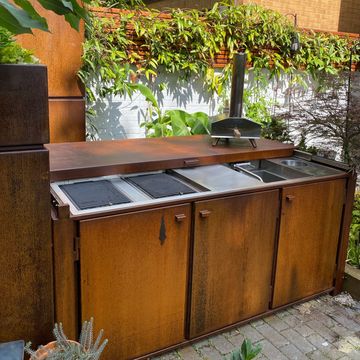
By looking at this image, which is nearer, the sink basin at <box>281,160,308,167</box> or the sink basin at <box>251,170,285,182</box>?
the sink basin at <box>251,170,285,182</box>

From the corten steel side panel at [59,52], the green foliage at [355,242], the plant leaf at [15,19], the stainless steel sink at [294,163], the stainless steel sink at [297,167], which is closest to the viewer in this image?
the plant leaf at [15,19]

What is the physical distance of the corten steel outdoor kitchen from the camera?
2141 millimetres

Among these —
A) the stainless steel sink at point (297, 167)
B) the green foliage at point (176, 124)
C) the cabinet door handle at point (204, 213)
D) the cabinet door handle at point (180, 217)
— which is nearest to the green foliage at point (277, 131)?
the green foliage at point (176, 124)

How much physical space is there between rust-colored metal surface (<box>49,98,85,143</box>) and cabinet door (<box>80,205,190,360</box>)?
2.12 meters

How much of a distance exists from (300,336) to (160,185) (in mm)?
1417

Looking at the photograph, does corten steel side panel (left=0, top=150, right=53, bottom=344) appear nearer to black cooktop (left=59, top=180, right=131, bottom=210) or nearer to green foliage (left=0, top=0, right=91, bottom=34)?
black cooktop (left=59, top=180, right=131, bottom=210)

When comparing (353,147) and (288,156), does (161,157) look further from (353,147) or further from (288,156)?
(353,147)

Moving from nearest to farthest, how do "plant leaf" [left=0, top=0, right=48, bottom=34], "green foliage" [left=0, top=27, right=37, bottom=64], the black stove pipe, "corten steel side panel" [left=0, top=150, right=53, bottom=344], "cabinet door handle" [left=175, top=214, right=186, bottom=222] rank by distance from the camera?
"plant leaf" [left=0, top=0, right=48, bottom=34] → "green foliage" [left=0, top=27, right=37, bottom=64] → "corten steel side panel" [left=0, top=150, right=53, bottom=344] → "cabinet door handle" [left=175, top=214, right=186, bottom=222] → the black stove pipe

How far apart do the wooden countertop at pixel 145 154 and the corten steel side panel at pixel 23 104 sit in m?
0.55

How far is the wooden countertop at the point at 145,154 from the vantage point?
2508mm

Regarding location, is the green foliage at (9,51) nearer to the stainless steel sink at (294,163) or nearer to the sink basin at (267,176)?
the sink basin at (267,176)

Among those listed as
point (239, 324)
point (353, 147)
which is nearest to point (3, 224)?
point (239, 324)

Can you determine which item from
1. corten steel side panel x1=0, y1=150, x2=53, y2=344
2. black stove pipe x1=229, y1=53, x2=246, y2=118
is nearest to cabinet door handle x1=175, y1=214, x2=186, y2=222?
corten steel side panel x1=0, y1=150, x2=53, y2=344

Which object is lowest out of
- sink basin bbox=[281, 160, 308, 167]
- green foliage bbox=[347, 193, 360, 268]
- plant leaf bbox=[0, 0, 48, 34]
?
green foliage bbox=[347, 193, 360, 268]
